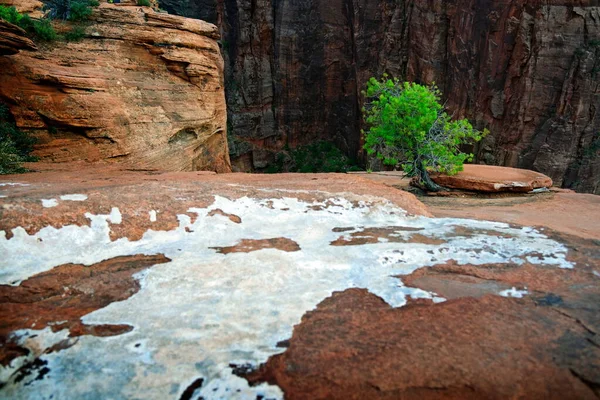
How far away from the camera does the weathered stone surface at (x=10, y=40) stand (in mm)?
9331

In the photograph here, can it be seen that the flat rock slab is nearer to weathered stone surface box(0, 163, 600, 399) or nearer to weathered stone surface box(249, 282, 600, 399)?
weathered stone surface box(0, 163, 600, 399)

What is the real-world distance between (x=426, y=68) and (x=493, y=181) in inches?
819

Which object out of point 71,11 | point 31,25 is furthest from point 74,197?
point 71,11

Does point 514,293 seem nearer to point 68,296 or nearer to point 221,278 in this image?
point 221,278

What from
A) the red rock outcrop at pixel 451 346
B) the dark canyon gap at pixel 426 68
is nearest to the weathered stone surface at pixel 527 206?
the red rock outcrop at pixel 451 346

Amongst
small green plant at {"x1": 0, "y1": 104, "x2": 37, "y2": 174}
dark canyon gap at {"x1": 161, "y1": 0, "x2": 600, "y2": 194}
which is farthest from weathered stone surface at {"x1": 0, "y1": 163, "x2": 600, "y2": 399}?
dark canyon gap at {"x1": 161, "y1": 0, "x2": 600, "y2": 194}

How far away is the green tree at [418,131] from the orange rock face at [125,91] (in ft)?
24.3

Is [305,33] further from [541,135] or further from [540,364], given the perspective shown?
[540,364]

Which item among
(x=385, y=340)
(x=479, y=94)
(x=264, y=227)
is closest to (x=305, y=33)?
(x=479, y=94)

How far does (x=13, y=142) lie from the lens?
1016 centimetres

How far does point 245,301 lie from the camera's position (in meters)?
3.18

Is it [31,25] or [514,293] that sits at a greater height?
[31,25]

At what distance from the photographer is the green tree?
10539 mm

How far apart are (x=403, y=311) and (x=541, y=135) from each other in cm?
2591
